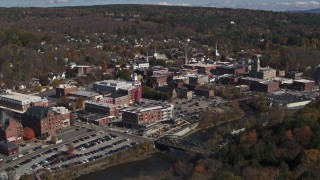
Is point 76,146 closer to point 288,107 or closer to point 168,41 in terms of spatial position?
point 288,107

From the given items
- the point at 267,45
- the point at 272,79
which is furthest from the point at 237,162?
the point at 267,45

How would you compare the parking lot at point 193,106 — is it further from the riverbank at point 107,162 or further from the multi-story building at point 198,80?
the riverbank at point 107,162

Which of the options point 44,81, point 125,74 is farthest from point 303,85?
point 44,81

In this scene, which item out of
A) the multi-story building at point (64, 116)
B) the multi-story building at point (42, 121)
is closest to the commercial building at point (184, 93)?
the multi-story building at point (64, 116)

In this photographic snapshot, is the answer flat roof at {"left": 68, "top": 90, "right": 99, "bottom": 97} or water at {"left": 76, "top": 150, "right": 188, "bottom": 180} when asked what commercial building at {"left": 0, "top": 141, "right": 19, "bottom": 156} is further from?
flat roof at {"left": 68, "top": 90, "right": 99, "bottom": 97}

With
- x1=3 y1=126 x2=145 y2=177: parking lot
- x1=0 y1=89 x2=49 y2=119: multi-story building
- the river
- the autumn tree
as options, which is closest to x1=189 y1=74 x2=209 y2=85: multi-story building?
x1=0 y1=89 x2=49 y2=119: multi-story building

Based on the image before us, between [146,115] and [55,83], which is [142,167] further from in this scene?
[55,83]
